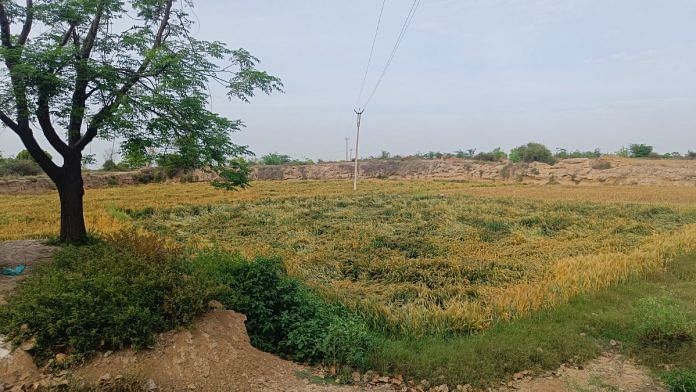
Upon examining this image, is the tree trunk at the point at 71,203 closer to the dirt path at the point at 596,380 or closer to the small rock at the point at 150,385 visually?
the small rock at the point at 150,385

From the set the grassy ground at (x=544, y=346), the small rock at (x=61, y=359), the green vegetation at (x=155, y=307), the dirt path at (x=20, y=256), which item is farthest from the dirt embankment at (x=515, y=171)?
the small rock at (x=61, y=359)

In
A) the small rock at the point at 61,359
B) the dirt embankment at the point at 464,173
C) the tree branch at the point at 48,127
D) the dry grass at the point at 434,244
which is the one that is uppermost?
the tree branch at the point at 48,127

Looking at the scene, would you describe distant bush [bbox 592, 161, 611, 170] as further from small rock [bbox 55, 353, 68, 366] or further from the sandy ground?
small rock [bbox 55, 353, 68, 366]

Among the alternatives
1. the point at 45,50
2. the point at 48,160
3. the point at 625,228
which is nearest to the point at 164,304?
the point at 45,50

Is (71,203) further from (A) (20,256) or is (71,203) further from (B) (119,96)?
(B) (119,96)

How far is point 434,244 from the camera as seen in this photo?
11602mm

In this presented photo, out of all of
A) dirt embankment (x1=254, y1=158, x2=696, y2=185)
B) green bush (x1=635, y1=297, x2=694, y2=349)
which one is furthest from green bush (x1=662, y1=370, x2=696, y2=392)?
dirt embankment (x1=254, y1=158, x2=696, y2=185)

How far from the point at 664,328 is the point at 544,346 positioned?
60.3 inches

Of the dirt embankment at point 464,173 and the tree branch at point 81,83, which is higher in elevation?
the tree branch at point 81,83

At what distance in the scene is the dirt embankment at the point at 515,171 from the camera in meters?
38.0

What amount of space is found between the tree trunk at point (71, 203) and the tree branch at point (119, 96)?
1.62ft

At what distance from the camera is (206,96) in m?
8.11

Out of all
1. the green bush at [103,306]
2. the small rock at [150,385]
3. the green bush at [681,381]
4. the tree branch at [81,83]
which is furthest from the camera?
the tree branch at [81,83]

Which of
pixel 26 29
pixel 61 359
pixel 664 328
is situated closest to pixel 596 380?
pixel 664 328
